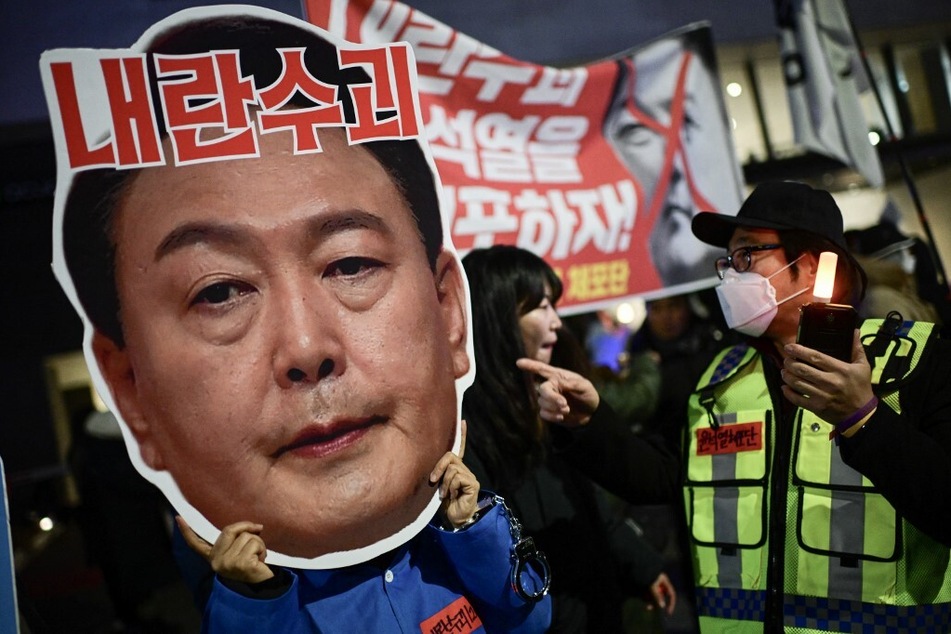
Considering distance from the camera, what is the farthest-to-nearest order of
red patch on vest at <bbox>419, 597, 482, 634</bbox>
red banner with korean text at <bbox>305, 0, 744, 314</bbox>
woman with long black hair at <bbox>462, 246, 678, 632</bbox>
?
red banner with korean text at <bbox>305, 0, 744, 314</bbox> < woman with long black hair at <bbox>462, 246, 678, 632</bbox> < red patch on vest at <bbox>419, 597, 482, 634</bbox>

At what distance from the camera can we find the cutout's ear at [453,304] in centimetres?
223

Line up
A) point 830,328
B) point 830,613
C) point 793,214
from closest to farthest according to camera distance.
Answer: point 830,328 → point 830,613 → point 793,214

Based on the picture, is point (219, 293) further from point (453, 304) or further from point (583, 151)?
point (583, 151)

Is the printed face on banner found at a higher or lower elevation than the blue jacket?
higher

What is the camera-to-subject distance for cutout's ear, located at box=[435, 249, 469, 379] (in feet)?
7.33

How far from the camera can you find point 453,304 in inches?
89.0

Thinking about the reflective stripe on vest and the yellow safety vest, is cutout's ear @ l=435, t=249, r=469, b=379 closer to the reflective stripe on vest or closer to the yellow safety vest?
the yellow safety vest

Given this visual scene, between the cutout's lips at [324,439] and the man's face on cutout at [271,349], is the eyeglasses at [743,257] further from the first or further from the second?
the cutout's lips at [324,439]

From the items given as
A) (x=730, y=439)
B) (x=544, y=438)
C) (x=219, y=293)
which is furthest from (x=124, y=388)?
(x=730, y=439)

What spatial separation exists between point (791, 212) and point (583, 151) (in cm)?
97

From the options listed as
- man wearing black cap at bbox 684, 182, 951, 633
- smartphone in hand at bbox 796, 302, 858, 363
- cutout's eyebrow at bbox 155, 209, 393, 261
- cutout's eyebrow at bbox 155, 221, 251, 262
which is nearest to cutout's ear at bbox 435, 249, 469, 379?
cutout's eyebrow at bbox 155, 209, 393, 261

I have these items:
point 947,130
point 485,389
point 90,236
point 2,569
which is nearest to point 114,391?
point 90,236

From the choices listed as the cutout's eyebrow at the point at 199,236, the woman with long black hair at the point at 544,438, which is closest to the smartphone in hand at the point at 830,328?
the woman with long black hair at the point at 544,438

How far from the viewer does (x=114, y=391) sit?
191cm
